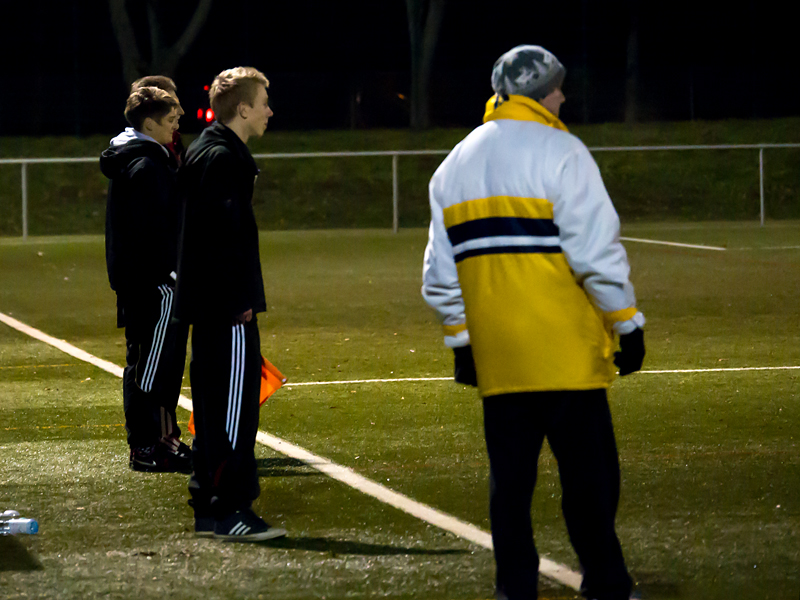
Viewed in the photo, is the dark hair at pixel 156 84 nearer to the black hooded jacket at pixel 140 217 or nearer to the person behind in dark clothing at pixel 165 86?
the person behind in dark clothing at pixel 165 86

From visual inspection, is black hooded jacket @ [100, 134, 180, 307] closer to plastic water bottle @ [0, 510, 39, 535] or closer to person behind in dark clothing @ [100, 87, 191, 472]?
person behind in dark clothing @ [100, 87, 191, 472]

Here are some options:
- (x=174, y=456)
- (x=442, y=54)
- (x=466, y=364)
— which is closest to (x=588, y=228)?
(x=466, y=364)

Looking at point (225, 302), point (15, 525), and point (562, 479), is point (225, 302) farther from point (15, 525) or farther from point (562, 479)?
point (562, 479)

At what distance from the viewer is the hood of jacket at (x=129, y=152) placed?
21.7ft

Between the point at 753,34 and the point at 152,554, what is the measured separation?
3580 centimetres

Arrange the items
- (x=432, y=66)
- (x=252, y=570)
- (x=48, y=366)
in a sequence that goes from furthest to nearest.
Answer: (x=432, y=66), (x=48, y=366), (x=252, y=570)

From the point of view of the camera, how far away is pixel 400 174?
3183 cm

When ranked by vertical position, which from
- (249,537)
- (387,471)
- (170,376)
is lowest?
(387,471)

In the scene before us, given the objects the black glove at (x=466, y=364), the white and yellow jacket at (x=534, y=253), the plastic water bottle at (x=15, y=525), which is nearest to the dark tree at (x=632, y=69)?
the plastic water bottle at (x=15, y=525)

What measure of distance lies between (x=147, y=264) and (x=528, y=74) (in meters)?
2.86

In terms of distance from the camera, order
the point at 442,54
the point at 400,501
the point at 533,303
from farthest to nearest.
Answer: the point at 442,54 → the point at 400,501 → the point at 533,303

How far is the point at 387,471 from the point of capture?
6.70 metres

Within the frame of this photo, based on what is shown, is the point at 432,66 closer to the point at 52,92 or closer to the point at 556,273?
the point at 52,92

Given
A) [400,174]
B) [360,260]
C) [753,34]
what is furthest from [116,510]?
[753,34]
